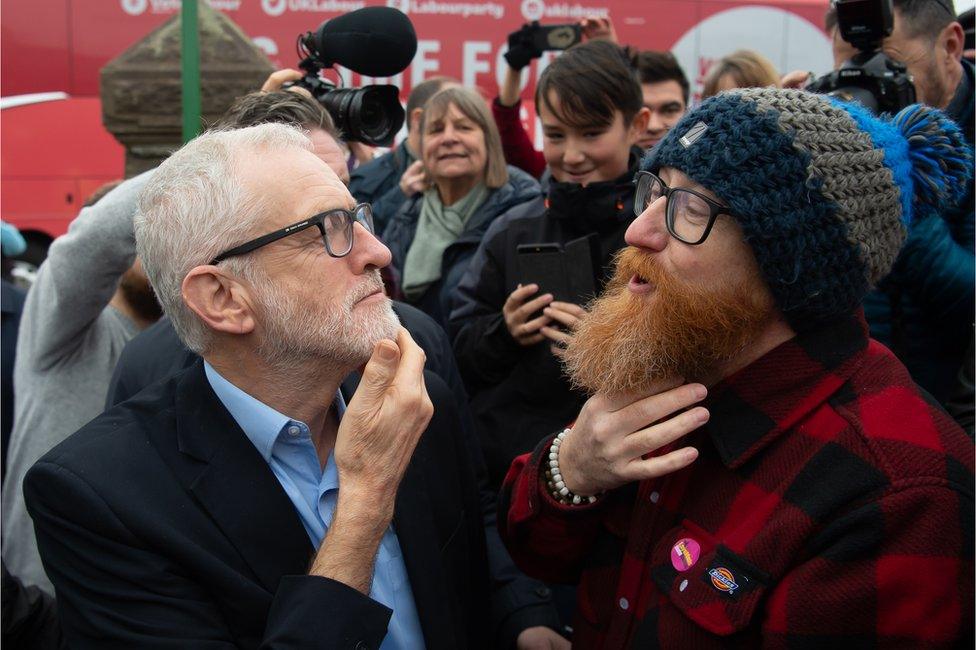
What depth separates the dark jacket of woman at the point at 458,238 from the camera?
3.73 metres

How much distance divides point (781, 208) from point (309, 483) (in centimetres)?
106

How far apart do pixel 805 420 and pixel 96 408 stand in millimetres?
2280

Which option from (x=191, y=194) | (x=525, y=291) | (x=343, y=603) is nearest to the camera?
(x=343, y=603)

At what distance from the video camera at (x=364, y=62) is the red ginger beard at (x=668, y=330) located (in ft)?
4.91

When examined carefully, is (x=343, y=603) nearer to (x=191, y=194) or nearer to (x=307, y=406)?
(x=307, y=406)

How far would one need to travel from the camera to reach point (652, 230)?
1661 millimetres

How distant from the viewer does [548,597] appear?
2.26m

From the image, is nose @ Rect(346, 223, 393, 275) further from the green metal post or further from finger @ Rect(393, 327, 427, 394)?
the green metal post

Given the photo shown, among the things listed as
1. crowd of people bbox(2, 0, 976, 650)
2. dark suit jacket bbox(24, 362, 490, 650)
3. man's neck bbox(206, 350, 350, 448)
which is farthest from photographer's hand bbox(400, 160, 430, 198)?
dark suit jacket bbox(24, 362, 490, 650)

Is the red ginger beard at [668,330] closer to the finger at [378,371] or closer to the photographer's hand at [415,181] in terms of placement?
the finger at [378,371]

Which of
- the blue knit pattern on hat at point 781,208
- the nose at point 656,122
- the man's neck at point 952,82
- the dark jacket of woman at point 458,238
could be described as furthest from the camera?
the nose at point 656,122

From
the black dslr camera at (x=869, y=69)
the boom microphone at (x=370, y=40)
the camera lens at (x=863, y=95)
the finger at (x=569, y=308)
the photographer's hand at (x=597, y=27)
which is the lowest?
the finger at (x=569, y=308)

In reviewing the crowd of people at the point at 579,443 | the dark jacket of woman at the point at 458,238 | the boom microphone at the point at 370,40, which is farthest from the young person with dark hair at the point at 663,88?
the crowd of people at the point at 579,443

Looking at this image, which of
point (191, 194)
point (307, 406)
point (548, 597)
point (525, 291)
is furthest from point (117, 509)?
point (525, 291)
